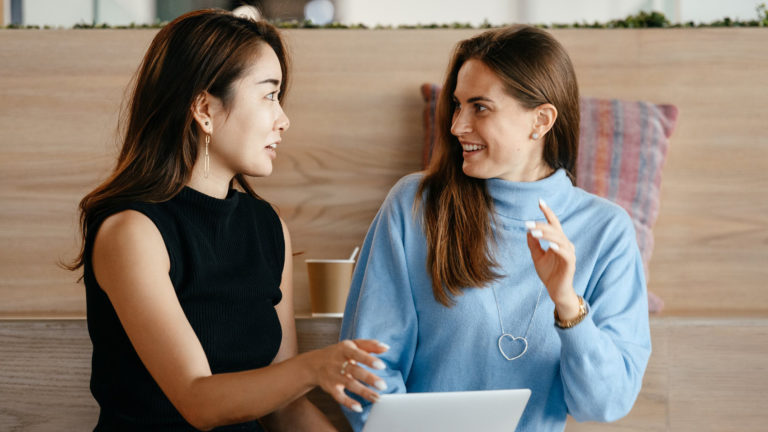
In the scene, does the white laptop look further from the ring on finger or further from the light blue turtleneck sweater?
the light blue turtleneck sweater

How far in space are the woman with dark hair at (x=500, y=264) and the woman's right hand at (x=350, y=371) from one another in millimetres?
314

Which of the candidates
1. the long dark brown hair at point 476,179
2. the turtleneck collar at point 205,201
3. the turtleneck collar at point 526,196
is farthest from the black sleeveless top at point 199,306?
the turtleneck collar at point 526,196

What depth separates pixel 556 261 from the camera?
3.33 ft

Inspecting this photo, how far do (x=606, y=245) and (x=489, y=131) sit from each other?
0.86 feet

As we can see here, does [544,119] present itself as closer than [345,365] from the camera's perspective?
No

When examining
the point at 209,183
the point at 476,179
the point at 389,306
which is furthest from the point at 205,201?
the point at 476,179

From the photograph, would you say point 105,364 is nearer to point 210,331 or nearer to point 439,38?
point 210,331

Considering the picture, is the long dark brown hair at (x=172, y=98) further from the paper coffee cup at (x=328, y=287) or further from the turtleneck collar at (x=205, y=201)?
the paper coffee cup at (x=328, y=287)

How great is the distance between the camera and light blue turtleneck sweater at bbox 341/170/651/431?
3.76ft

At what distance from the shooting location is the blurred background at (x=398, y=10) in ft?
5.84

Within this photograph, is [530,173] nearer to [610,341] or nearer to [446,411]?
[610,341]

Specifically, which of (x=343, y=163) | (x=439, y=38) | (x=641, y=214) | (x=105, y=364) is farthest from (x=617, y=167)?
(x=105, y=364)

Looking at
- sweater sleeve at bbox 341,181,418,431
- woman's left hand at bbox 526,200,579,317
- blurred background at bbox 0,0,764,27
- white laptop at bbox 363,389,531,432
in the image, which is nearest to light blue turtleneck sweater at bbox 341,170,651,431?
sweater sleeve at bbox 341,181,418,431

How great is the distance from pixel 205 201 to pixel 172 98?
152 mm
